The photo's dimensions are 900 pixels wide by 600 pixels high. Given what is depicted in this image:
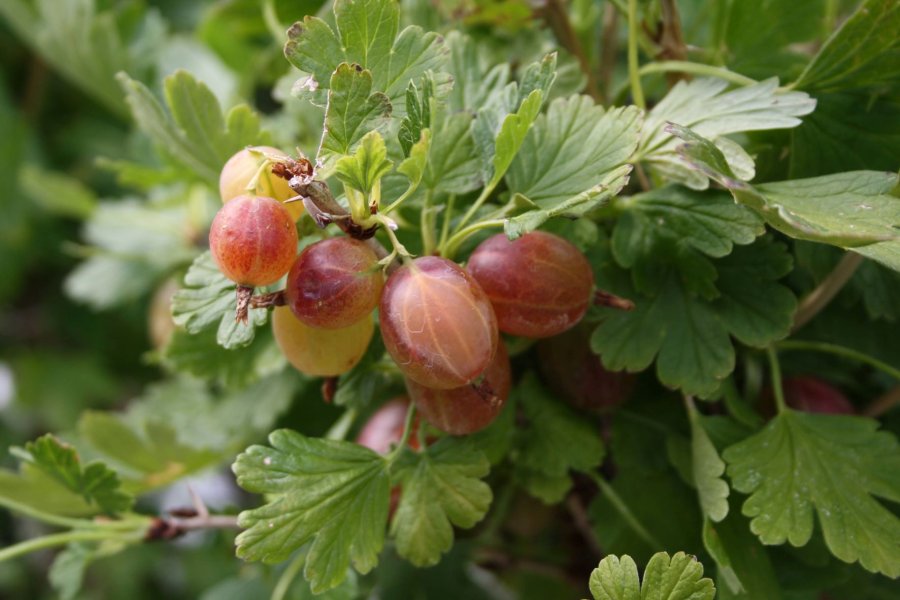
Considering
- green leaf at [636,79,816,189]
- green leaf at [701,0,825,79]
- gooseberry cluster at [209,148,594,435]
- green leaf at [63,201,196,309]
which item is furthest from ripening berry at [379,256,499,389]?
green leaf at [63,201,196,309]

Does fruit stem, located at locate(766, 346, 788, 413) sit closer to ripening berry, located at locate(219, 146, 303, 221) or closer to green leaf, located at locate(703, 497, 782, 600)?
green leaf, located at locate(703, 497, 782, 600)

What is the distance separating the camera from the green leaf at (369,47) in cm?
33

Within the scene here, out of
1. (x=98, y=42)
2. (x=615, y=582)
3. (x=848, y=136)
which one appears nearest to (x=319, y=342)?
(x=615, y=582)

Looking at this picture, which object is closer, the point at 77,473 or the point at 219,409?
the point at 77,473

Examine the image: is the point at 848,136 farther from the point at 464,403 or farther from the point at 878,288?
the point at 464,403

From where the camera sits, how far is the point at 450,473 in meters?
0.38

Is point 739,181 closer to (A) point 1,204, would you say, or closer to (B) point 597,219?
(B) point 597,219

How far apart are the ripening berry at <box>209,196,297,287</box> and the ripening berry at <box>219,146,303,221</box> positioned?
0.02m

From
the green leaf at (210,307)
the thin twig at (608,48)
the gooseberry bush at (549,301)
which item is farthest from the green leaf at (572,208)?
the thin twig at (608,48)

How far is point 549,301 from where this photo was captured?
1.16ft

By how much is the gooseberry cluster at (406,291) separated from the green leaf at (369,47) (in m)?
0.04

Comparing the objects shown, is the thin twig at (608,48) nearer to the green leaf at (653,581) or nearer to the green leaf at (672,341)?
the green leaf at (672,341)

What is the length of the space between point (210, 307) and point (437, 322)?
4.0 inches

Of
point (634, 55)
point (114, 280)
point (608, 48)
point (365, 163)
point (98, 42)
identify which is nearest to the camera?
point (365, 163)
